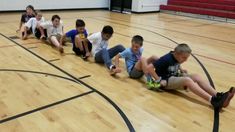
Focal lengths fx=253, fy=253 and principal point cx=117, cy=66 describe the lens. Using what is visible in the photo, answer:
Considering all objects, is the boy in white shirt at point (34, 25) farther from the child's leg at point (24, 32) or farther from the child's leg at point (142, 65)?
the child's leg at point (142, 65)

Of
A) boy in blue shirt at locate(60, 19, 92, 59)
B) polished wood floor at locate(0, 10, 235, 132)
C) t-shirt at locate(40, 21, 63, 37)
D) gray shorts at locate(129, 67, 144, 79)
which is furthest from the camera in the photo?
t-shirt at locate(40, 21, 63, 37)

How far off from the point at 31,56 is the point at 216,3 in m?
8.12

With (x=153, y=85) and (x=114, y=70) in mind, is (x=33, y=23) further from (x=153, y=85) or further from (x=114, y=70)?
(x=153, y=85)

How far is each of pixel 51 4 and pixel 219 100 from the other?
27.3 ft

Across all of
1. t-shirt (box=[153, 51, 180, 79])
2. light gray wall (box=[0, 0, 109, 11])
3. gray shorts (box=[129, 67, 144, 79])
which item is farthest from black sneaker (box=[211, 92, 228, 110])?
light gray wall (box=[0, 0, 109, 11])

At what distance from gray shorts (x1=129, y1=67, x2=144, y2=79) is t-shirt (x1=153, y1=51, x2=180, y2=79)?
369mm

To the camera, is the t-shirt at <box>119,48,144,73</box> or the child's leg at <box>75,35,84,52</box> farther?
the child's leg at <box>75,35,84,52</box>

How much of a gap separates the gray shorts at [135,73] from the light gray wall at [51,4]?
22.7ft

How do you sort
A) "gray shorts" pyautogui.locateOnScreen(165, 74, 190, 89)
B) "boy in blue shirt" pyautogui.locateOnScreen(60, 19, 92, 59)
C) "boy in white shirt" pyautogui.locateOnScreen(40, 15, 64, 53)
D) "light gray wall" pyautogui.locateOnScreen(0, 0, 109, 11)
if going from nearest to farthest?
1. "gray shorts" pyautogui.locateOnScreen(165, 74, 190, 89)
2. "boy in blue shirt" pyautogui.locateOnScreen(60, 19, 92, 59)
3. "boy in white shirt" pyautogui.locateOnScreen(40, 15, 64, 53)
4. "light gray wall" pyautogui.locateOnScreen(0, 0, 109, 11)

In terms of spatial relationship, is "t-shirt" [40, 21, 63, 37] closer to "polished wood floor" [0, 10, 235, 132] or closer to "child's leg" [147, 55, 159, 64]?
"polished wood floor" [0, 10, 235, 132]

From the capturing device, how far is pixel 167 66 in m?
2.70

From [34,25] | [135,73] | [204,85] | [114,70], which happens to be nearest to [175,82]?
[204,85]

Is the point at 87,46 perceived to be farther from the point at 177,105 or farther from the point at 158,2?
the point at 158,2

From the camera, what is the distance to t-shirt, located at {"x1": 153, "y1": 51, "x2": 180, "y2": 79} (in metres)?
2.68
